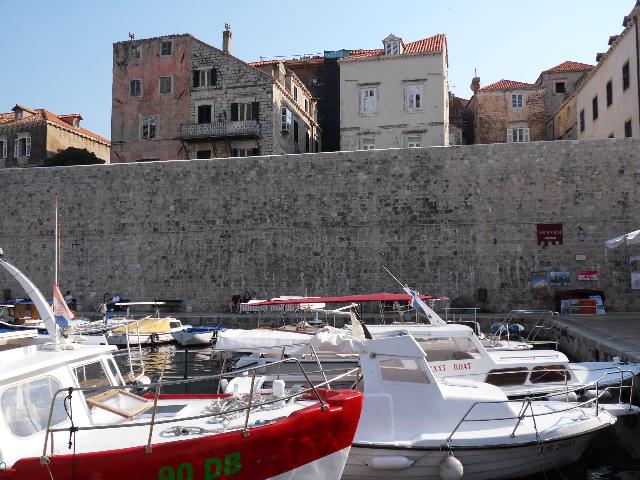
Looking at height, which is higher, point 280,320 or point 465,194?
point 465,194

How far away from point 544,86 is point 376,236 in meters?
19.8

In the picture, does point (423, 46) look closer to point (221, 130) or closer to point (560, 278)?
point (221, 130)

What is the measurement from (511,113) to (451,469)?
31.7m

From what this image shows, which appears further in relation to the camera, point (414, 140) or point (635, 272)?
point (414, 140)

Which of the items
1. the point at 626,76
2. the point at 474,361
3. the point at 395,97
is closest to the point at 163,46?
the point at 395,97

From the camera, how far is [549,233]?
19.7m

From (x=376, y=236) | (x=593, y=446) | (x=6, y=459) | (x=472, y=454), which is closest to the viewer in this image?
(x=6, y=459)

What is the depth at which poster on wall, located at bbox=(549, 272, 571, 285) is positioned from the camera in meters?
19.4

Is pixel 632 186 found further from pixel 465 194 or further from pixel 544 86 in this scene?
pixel 544 86

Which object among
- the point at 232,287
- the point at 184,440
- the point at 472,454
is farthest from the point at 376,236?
the point at 184,440

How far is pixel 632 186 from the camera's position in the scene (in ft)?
63.7

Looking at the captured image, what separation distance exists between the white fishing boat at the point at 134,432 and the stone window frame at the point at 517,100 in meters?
32.4

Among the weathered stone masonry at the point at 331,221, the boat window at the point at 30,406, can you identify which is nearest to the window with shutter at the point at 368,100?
the weathered stone masonry at the point at 331,221

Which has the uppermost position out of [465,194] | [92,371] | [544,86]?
[544,86]
